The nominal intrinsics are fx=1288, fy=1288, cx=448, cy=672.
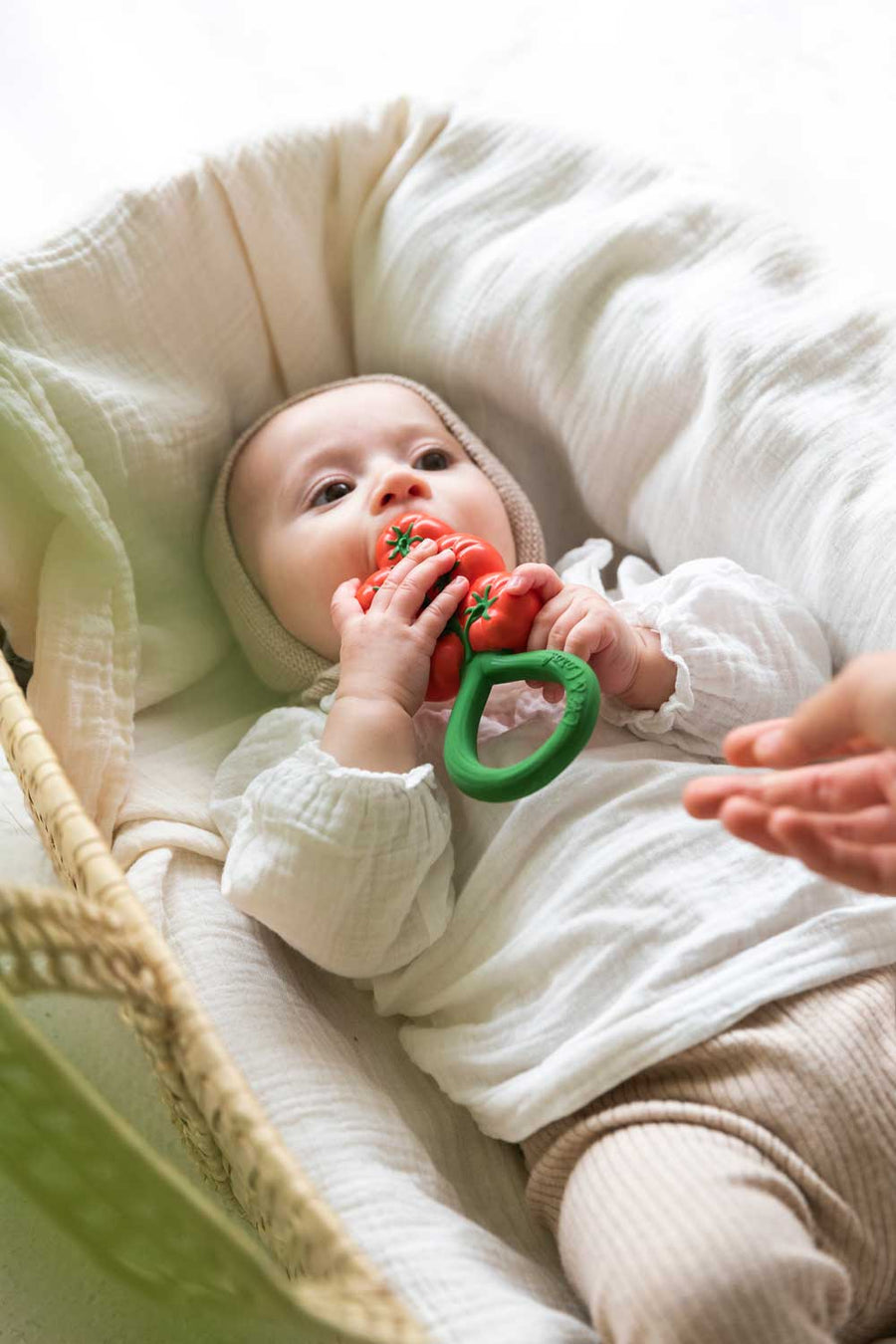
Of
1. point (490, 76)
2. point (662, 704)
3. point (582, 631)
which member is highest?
point (490, 76)

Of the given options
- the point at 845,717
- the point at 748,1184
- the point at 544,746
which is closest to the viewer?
the point at 845,717

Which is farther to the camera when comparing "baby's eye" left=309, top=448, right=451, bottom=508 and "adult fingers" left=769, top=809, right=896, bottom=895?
"baby's eye" left=309, top=448, right=451, bottom=508

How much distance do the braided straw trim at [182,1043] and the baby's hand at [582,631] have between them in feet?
1.14

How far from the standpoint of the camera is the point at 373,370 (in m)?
1.35

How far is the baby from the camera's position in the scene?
0.75m

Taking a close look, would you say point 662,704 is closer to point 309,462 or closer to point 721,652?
point 721,652

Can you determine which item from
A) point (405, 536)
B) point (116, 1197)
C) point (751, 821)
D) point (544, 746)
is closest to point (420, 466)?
point (405, 536)

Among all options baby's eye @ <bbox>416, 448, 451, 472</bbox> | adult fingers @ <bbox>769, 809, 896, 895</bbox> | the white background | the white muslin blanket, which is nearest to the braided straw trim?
the white muslin blanket

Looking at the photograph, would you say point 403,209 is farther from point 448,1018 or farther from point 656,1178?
point 656,1178

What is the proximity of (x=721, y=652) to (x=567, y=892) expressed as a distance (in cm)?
21

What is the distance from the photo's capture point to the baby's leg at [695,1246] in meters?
0.69

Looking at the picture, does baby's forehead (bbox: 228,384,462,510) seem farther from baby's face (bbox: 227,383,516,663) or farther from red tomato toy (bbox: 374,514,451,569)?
red tomato toy (bbox: 374,514,451,569)

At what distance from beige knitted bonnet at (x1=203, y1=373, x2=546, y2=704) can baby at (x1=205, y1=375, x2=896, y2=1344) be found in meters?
0.02

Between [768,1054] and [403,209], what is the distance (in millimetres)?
892
